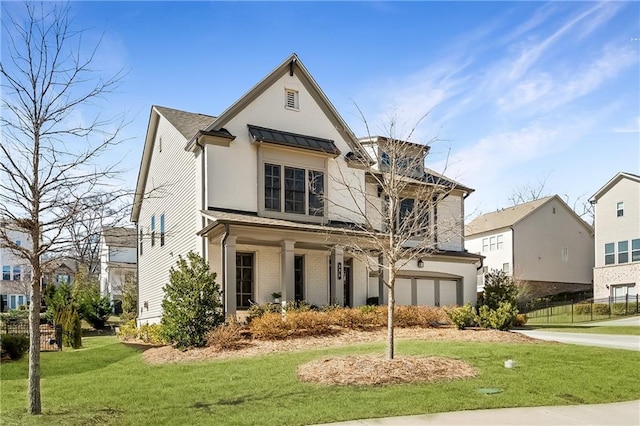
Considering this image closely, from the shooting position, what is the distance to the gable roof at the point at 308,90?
21.0 meters

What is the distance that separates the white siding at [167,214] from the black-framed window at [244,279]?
1.59 m

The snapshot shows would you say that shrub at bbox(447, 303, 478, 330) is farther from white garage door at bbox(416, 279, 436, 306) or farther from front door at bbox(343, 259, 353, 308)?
white garage door at bbox(416, 279, 436, 306)

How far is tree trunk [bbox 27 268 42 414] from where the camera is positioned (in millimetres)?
8625

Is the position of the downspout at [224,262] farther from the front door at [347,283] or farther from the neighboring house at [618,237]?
the neighboring house at [618,237]

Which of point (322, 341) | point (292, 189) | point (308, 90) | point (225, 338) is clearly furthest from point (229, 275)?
point (308, 90)

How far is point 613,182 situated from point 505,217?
838cm

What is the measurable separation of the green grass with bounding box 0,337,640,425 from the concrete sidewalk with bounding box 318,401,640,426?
0.26m

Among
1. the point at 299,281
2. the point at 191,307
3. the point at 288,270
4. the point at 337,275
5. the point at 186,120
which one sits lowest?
the point at 191,307

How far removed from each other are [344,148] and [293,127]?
2.47m

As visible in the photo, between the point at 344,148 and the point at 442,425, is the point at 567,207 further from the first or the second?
the point at 442,425

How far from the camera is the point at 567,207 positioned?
45.7 meters

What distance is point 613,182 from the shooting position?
3903 centimetres

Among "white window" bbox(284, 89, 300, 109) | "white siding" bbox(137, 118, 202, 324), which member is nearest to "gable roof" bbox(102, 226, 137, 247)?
"white siding" bbox(137, 118, 202, 324)

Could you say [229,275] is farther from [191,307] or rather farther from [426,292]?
[426,292]
